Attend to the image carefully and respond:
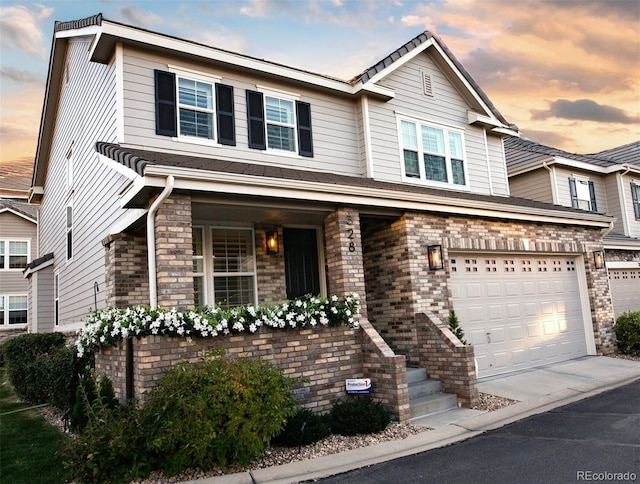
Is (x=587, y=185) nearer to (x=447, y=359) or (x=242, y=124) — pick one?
(x=447, y=359)

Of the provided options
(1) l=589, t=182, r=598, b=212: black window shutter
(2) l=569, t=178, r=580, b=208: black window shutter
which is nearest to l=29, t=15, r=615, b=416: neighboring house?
Answer: (2) l=569, t=178, r=580, b=208: black window shutter

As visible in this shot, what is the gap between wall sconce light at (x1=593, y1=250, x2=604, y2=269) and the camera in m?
12.3

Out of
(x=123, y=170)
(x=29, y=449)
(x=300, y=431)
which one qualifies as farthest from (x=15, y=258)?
(x=300, y=431)

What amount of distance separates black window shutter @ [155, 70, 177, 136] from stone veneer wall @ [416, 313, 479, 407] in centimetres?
545

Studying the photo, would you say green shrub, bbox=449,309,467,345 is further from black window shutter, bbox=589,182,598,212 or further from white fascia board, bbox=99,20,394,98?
black window shutter, bbox=589,182,598,212

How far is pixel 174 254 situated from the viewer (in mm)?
6285

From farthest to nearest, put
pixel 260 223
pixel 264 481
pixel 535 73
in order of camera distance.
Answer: pixel 535 73
pixel 260 223
pixel 264 481

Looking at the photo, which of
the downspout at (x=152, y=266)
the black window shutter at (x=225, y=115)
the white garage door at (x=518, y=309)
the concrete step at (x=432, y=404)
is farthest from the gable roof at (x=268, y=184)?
the concrete step at (x=432, y=404)

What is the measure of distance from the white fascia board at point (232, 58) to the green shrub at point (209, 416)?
18.8ft

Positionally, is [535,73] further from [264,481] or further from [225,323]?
[264,481]

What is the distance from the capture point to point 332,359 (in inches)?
279

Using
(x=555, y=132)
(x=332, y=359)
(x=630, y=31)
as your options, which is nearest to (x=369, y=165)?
(x=332, y=359)

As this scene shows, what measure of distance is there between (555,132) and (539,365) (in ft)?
51.0

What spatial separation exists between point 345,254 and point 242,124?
3355mm
